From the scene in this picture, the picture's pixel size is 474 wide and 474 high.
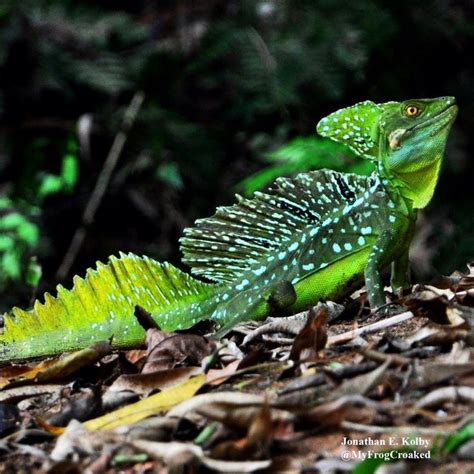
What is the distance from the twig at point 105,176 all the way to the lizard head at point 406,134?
4.37 meters

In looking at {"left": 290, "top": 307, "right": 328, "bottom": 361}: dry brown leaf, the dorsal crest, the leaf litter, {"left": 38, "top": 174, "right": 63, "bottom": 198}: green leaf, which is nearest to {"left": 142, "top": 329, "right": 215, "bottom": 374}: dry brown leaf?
the leaf litter

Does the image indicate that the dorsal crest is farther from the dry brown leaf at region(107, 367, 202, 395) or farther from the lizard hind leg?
the dry brown leaf at region(107, 367, 202, 395)

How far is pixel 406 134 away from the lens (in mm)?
4305

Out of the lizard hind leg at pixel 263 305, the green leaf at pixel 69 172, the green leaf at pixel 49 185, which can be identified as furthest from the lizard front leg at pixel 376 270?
the green leaf at pixel 69 172

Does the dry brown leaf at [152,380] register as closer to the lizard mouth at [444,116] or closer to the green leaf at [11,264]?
the lizard mouth at [444,116]

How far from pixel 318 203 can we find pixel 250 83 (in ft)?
12.7

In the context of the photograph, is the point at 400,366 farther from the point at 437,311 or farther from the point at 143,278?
the point at 143,278

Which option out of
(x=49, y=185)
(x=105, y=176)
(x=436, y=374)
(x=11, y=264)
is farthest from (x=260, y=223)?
(x=105, y=176)

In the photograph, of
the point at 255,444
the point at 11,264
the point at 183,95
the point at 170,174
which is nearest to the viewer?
the point at 255,444

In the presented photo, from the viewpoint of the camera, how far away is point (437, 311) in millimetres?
3014

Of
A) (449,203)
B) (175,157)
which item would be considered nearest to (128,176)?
(175,157)

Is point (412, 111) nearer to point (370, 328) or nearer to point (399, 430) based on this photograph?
point (370, 328)

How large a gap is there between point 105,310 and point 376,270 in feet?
3.92

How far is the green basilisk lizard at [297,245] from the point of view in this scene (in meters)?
4.17
